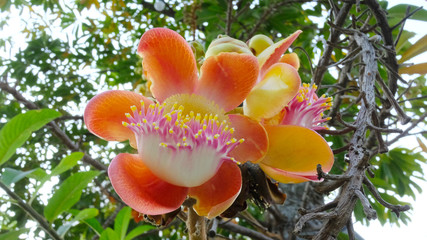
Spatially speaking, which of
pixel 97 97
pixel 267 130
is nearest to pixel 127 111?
pixel 97 97

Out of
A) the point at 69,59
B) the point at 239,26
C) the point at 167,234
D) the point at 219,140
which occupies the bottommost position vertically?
the point at 167,234

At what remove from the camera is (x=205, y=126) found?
0.40m

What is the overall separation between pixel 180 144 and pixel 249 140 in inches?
3.4

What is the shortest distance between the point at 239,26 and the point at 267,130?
139 centimetres

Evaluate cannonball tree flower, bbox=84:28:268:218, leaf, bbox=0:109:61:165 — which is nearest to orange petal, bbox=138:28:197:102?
cannonball tree flower, bbox=84:28:268:218

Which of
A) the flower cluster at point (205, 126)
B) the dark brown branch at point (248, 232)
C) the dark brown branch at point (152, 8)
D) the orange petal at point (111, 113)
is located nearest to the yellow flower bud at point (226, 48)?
the flower cluster at point (205, 126)

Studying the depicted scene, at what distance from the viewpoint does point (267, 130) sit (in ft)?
1.46

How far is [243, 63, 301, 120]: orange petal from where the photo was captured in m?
0.42

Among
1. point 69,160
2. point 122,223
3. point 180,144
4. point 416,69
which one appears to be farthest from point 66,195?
point 416,69

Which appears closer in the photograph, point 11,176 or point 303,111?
point 303,111

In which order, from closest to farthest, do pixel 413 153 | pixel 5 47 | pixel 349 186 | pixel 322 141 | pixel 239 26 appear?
pixel 349 186
pixel 322 141
pixel 413 153
pixel 239 26
pixel 5 47

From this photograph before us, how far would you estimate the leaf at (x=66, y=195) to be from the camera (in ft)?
1.97

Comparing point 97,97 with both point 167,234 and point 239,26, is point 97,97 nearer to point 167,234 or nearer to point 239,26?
point 239,26

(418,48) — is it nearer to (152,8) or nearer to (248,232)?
(248,232)
